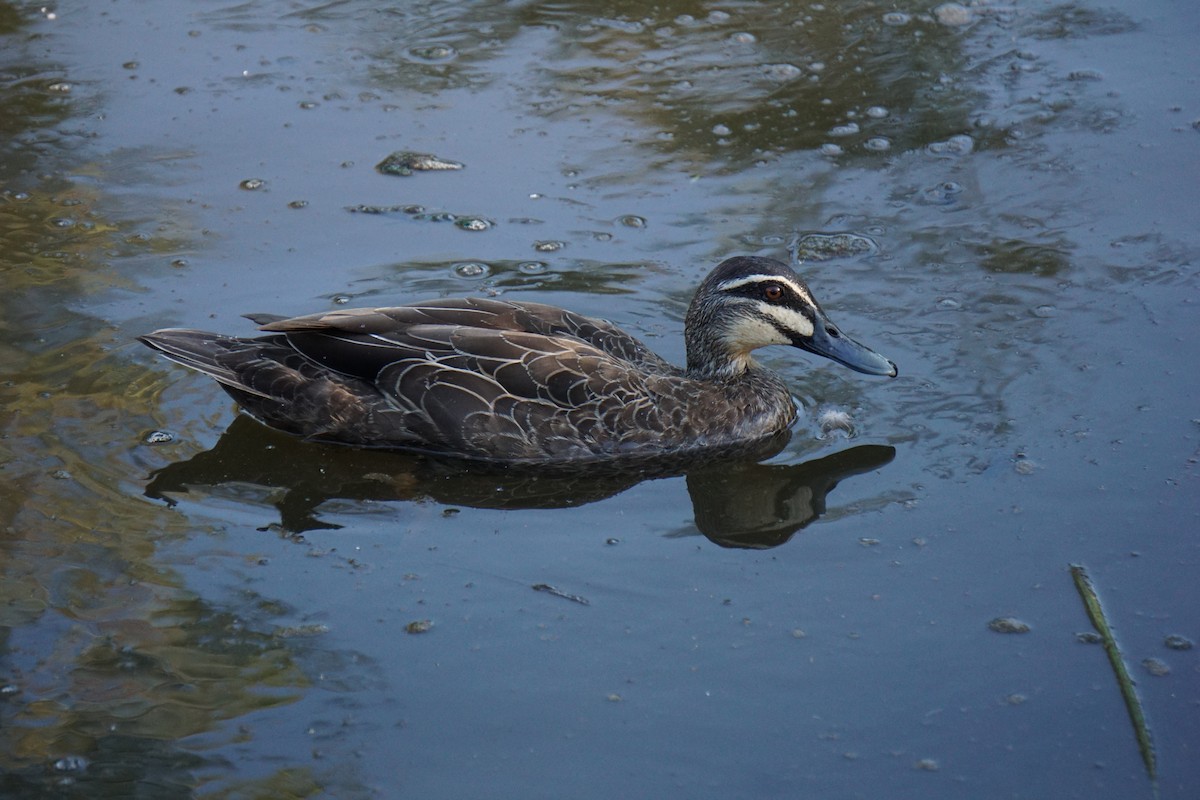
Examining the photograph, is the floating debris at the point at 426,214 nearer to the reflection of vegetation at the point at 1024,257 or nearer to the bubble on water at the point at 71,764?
the reflection of vegetation at the point at 1024,257

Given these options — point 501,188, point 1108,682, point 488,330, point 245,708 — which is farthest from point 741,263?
point 245,708

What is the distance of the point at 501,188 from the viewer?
8422 millimetres

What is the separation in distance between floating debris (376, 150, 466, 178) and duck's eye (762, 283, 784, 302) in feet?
8.99

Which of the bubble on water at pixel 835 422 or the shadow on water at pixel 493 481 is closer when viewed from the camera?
the shadow on water at pixel 493 481

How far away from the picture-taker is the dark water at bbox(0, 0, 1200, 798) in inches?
182

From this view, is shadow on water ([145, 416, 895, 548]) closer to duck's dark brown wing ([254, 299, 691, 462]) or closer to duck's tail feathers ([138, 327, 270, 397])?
duck's dark brown wing ([254, 299, 691, 462])

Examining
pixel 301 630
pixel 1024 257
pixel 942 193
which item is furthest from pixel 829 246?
pixel 301 630

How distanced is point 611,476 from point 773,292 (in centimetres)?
122

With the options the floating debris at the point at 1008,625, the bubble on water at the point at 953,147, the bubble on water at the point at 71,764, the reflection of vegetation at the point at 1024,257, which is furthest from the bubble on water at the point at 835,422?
the bubble on water at the point at 71,764

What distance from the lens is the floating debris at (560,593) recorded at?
527cm

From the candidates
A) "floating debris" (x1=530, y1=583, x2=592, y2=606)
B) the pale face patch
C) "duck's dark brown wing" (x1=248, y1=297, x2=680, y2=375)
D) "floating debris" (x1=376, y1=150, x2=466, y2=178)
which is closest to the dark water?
"floating debris" (x1=530, y1=583, x2=592, y2=606)

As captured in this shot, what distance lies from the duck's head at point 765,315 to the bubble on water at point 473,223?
1741 millimetres

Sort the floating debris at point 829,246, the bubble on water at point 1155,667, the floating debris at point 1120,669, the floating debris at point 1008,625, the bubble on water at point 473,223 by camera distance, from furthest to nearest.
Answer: the bubble on water at point 473,223 → the floating debris at point 829,246 → the floating debris at point 1008,625 → the bubble on water at point 1155,667 → the floating debris at point 1120,669

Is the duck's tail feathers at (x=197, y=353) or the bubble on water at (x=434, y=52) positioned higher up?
the bubble on water at (x=434, y=52)
